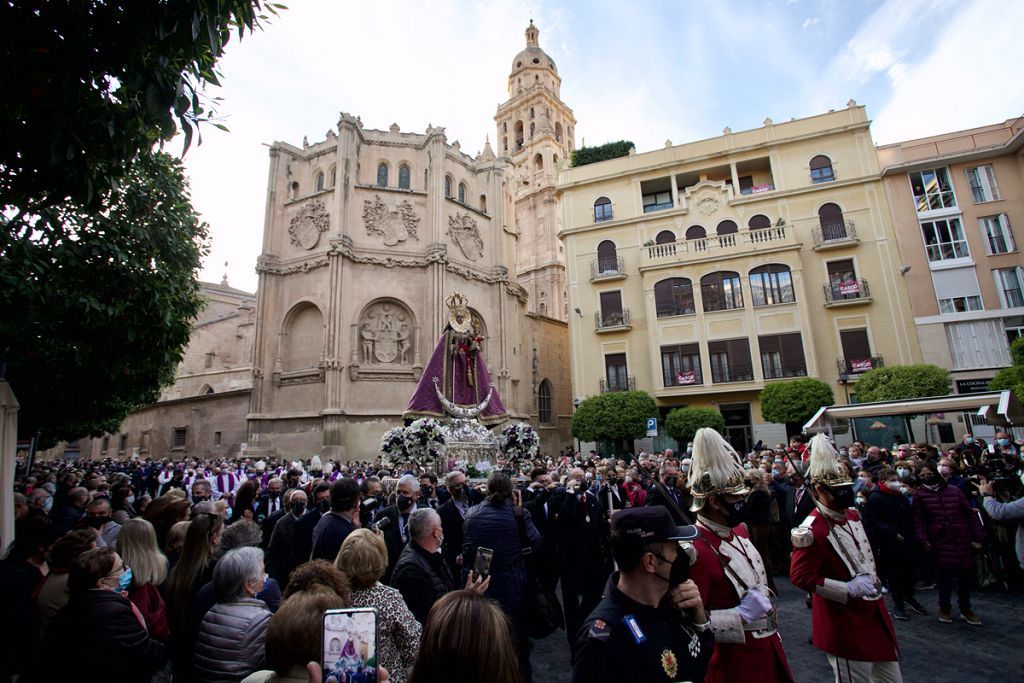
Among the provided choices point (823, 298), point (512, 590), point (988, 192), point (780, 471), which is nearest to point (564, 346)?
point (823, 298)

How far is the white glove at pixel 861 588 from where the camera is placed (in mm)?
3361

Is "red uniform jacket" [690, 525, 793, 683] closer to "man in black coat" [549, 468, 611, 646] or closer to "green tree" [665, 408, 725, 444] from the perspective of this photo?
"man in black coat" [549, 468, 611, 646]

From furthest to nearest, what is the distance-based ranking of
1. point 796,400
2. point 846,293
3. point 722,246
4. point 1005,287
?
point 722,246, point 846,293, point 1005,287, point 796,400

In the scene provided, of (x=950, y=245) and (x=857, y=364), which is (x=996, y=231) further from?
(x=857, y=364)

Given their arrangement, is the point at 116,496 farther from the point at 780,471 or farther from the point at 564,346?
the point at 564,346

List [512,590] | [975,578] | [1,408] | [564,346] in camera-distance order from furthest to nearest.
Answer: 1. [564,346]
2. [975,578]
3. [1,408]
4. [512,590]

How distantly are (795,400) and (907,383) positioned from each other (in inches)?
147

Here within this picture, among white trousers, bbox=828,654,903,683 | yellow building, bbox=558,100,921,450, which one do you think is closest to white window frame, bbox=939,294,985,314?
yellow building, bbox=558,100,921,450

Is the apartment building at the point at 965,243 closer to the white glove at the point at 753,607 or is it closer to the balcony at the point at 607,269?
the balcony at the point at 607,269

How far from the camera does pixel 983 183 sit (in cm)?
2292

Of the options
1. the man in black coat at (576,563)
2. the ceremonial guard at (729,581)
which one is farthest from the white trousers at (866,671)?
the man in black coat at (576,563)

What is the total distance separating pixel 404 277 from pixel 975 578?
24387 mm

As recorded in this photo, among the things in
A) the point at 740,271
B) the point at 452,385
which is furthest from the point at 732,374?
the point at 452,385

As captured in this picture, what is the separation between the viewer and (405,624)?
117 inches
